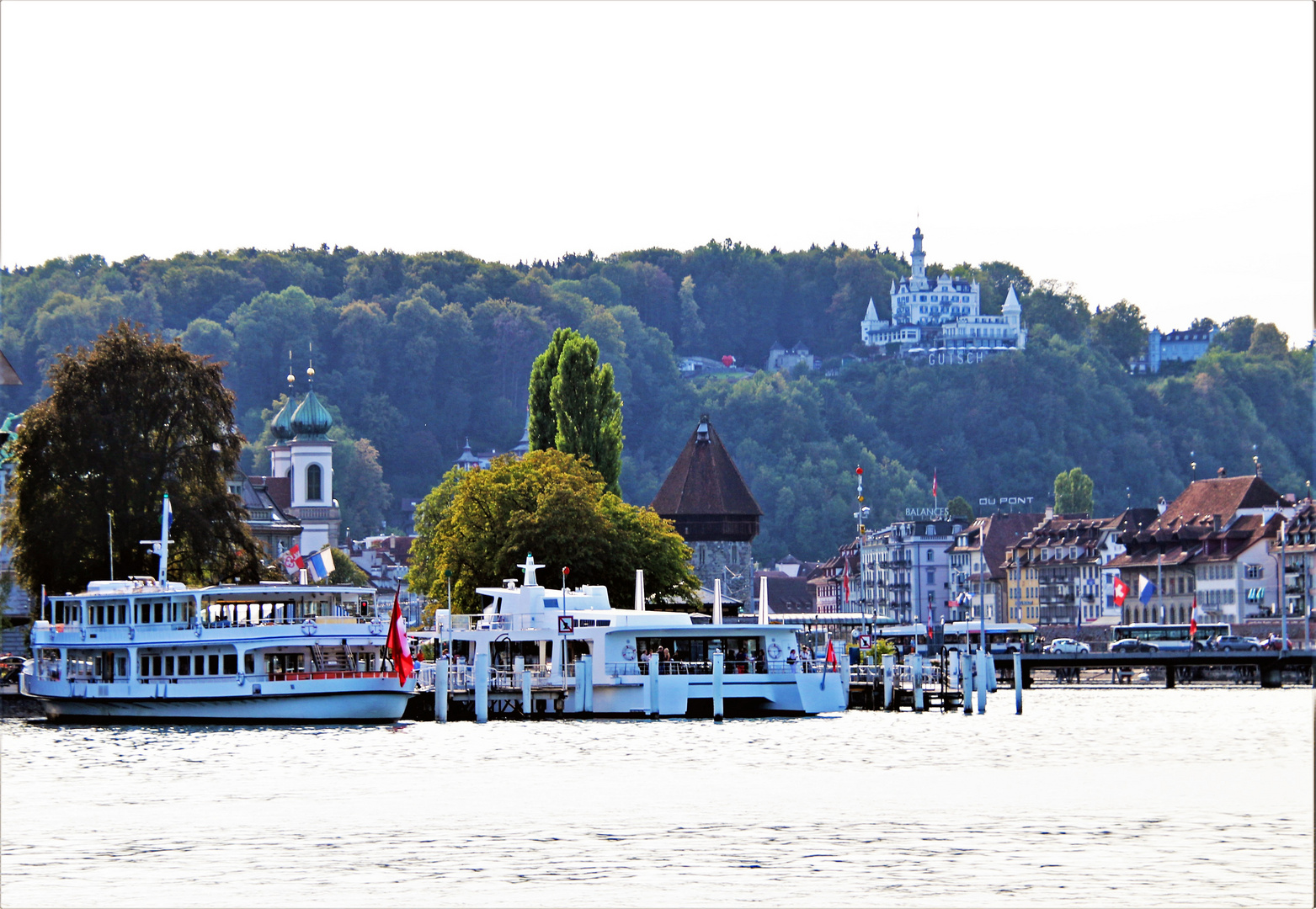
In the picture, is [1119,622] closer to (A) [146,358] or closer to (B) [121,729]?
(A) [146,358]

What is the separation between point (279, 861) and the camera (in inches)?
1430

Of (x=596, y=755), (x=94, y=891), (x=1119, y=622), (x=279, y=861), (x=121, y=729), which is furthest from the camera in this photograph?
(x=1119, y=622)

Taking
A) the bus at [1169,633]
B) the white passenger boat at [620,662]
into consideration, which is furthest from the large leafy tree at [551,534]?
the bus at [1169,633]

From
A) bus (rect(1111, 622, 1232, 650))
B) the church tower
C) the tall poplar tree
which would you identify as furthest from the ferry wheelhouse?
the church tower

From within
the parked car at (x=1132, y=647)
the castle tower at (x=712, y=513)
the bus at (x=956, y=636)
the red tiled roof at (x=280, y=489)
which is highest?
the red tiled roof at (x=280, y=489)

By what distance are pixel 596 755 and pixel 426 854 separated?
21277mm

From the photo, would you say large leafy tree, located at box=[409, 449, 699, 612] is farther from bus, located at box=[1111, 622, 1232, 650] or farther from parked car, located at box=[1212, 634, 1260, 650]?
bus, located at box=[1111, 622, 1232, 650]

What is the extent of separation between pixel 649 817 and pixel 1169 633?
108 meters

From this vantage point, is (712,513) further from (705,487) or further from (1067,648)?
Result: (1067,648)

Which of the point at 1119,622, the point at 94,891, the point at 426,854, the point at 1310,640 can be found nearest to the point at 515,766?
the point at 426,854

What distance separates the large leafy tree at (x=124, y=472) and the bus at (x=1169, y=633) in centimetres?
6493

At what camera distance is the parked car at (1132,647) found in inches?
5256

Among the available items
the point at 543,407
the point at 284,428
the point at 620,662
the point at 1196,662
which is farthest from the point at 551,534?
the point at 284,428

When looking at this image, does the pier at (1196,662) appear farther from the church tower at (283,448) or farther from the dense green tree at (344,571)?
the church tower at (283,448)
